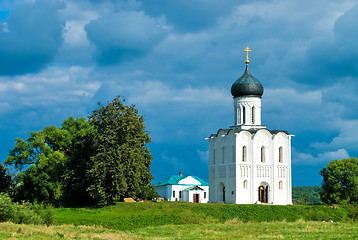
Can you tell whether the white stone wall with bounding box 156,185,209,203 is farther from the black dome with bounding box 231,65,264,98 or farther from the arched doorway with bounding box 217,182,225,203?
the black dome with bounding box 231,65,264,98

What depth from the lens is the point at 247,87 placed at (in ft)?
174

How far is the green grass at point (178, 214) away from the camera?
38875 mm

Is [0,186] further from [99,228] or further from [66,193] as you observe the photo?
[99,228]

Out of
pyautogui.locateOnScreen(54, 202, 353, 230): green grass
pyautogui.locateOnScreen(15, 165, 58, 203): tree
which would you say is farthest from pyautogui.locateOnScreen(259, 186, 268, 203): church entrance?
pyautogui.locateOnScreen(15, 165, 58, 203): tree

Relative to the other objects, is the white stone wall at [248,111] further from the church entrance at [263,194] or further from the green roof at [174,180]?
the green roof at [174,180]

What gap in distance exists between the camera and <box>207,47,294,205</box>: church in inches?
2024

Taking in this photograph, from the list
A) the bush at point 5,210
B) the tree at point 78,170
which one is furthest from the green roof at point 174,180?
the bush at point 5,210

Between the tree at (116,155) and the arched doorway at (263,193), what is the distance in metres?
12.7

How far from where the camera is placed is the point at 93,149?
45.8 m

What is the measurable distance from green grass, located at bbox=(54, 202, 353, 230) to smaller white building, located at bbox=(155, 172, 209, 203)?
27.9 m

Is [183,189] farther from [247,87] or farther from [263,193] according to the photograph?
[247,87]

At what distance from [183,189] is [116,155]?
36.5 m

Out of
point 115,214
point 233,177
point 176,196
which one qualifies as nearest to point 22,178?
point 115,214

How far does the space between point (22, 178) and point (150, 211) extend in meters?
16.3
